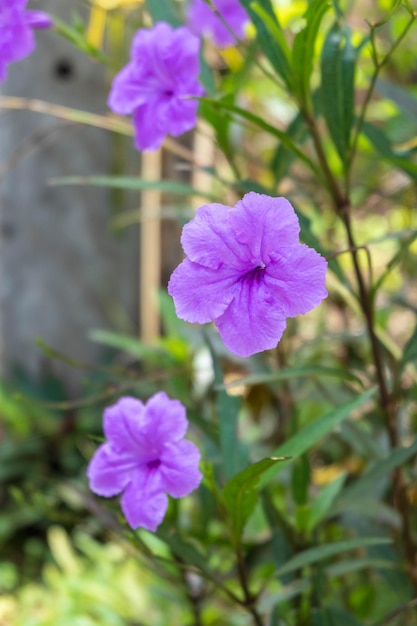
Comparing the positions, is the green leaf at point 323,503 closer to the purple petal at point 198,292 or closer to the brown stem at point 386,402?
A: the brown stem at point 386,402

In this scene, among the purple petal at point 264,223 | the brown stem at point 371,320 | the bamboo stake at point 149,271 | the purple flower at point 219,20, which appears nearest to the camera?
the purple petal at point 264,223

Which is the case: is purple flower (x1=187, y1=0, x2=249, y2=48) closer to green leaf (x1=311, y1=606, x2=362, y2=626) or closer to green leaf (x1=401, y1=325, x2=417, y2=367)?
green leaf (x1=401, y1=325, x2=417, y2=367)

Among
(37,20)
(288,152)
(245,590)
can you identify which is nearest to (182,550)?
(245,590)

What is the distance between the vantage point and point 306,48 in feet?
1.93

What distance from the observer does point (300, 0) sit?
46.7 inches

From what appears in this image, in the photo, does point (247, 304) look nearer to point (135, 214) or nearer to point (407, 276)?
point (407, 276)

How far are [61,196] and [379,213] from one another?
1.23 meters

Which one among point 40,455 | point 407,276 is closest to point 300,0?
point 407,276

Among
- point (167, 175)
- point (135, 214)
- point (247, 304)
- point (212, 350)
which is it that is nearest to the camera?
point (247, 304)

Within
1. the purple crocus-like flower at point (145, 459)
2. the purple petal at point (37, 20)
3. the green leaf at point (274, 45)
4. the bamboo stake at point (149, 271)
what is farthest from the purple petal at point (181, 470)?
the bamboo stake at point (149, 271)

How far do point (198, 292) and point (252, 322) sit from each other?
0.12ft

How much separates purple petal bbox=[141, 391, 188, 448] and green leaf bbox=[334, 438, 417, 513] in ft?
0.60

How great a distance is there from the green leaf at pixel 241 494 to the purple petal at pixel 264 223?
0.46 feet

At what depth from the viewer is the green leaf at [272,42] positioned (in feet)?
2.04
